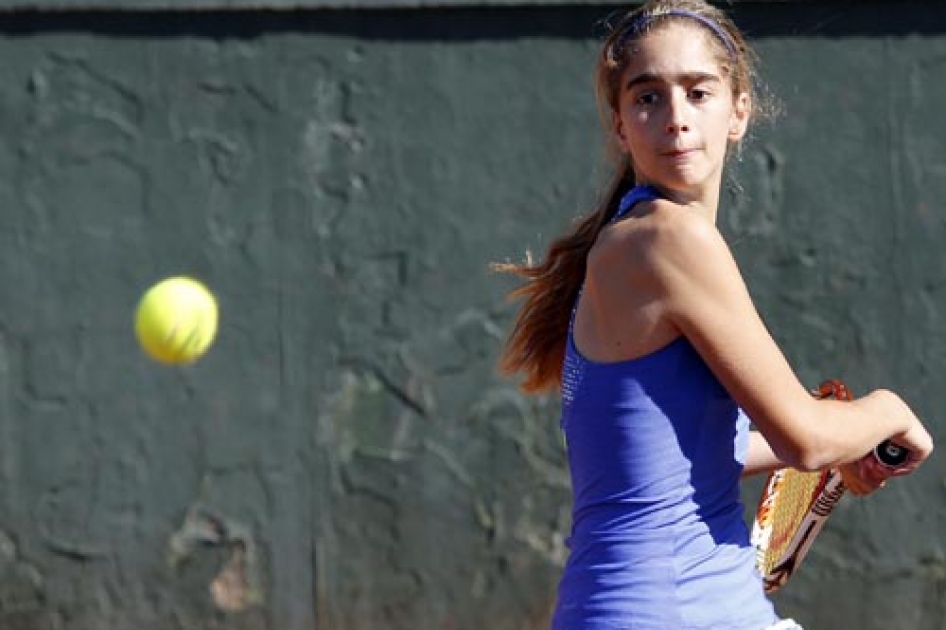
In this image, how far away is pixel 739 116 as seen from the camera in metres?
2.87

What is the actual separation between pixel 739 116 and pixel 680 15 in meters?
0.19

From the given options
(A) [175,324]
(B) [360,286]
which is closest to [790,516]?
(A) [175,324]

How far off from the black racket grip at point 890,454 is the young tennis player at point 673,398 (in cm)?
7

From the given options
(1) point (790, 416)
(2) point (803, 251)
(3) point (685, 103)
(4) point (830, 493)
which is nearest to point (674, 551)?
(1) point (790, 416)

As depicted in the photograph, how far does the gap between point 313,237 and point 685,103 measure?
309 centimetres

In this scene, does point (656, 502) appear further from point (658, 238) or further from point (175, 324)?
point (175, 324)

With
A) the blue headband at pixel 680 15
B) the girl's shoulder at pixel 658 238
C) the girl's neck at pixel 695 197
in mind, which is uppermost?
the blue headband at pixel 680 15

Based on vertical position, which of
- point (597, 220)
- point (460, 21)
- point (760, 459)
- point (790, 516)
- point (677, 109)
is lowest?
point (790, 516)

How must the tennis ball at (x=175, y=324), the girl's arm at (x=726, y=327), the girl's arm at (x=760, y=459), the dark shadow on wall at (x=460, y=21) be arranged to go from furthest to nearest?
1. the dark shadow on wall at (x=460, y=21)
2. the tennis ball at (x=175, y=324)
3. the girl's arm at (x=760, y=459)
4. the girl's arm at (x=726, y=327)

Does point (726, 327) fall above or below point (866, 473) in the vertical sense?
above

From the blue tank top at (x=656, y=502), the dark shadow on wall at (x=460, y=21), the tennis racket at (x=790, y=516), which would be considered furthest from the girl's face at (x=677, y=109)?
the dark shadow on wall at (x=460, y=21)

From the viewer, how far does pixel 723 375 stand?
256 centimetres

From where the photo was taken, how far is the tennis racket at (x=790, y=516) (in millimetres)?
3396

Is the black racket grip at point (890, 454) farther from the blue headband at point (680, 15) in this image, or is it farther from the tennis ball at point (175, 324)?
the tennis ball at point (175, 324)
